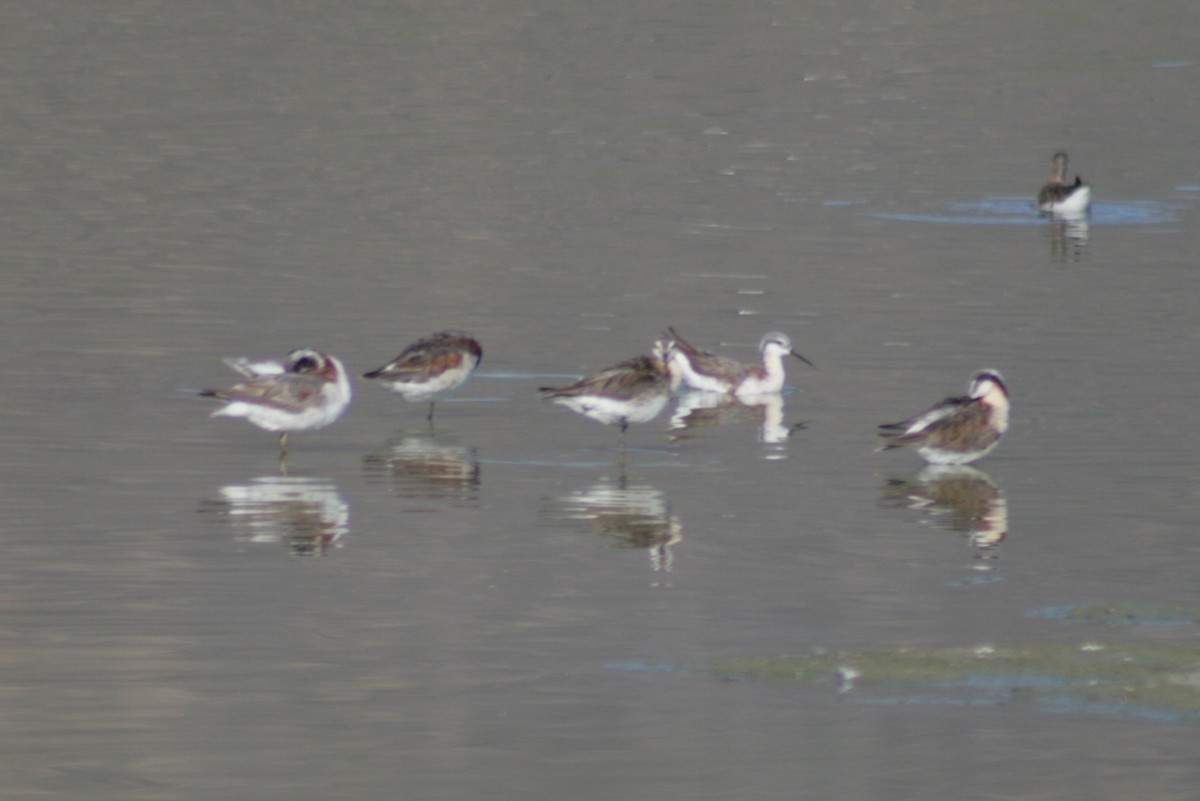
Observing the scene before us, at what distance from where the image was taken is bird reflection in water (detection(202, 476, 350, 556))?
14.6 meters

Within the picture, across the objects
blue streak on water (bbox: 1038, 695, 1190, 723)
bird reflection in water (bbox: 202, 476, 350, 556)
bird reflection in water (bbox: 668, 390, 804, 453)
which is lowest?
bird reflection in water (bbox: 668, 390, 804, 453)

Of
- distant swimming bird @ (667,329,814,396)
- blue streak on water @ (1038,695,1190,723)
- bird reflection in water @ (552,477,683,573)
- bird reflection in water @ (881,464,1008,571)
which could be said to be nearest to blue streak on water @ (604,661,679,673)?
blue streak on water @ (1038,695,1190,723)

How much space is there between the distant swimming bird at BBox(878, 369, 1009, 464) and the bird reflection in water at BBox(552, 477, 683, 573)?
2102 mm

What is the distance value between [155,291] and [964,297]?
8.57 m

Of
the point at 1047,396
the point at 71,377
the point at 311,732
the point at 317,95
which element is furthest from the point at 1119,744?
the point at 317,95

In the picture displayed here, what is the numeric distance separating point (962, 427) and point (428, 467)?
3.81 metres

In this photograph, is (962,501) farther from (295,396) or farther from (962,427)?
(295,396)

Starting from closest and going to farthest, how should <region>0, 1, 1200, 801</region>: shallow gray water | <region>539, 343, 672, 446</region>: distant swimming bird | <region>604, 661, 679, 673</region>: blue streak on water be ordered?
A: 1. <region>0, 1, 1200, 801</region>: shallow gray water
2. <region>604, 661, 679, 673</region>: blue streak on water
3. <region>539, 343, 672, 446</region>: distant swimming bird

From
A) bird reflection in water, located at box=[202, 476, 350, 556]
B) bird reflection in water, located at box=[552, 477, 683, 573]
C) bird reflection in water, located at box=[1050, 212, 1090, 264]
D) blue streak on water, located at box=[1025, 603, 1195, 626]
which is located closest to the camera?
blue streak on water, located at box=[1025, 603, 1195, 626]

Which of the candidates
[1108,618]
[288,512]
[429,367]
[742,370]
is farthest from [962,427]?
[288,512]

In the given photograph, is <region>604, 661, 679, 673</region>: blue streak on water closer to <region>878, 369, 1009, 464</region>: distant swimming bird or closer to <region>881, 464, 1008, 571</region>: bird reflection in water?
<region>881, 464, 1008, 571</region>: bird reflection in water

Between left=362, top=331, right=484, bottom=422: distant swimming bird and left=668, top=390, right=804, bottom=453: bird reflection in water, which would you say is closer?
left=362, top=331, right=484, bottom=422: distant swimming bird

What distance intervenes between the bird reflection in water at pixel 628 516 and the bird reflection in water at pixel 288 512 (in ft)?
4.83

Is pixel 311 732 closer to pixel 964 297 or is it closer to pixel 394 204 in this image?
pixel 964 297
